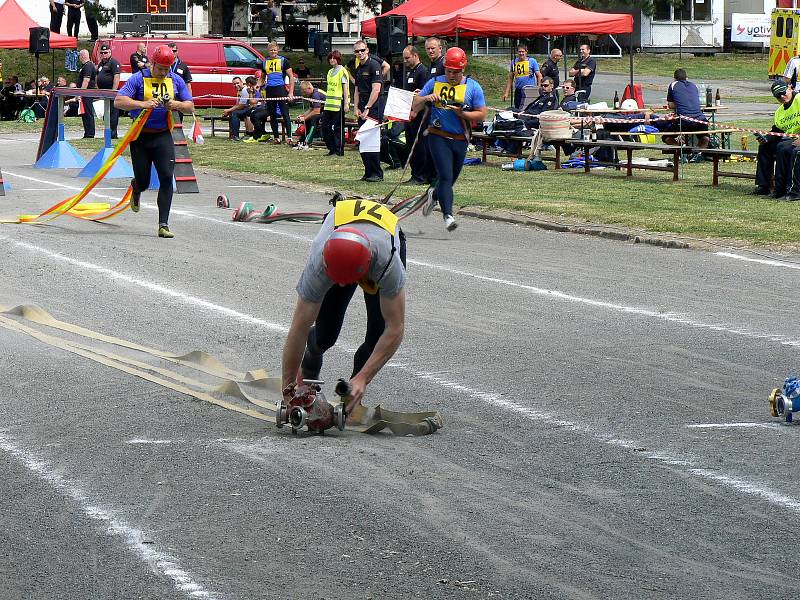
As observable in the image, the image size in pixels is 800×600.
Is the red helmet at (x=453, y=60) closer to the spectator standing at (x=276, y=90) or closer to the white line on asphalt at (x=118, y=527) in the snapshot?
the white line on asphalt at (x=118, y=527)

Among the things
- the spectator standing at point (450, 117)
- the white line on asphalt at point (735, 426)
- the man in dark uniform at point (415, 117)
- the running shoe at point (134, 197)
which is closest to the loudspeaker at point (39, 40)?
the man in dark uniform at point (415, 117)

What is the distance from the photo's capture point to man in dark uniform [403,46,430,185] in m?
22.2

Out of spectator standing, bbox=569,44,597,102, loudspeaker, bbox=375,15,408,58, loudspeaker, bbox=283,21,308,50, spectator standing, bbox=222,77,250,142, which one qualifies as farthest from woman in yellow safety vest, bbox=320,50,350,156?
loudspeaker, bbox=283,21,308,50

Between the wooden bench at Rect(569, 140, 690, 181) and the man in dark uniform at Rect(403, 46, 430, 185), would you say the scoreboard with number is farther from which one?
the wooden bench at Rect(569, 140, 690, 181)

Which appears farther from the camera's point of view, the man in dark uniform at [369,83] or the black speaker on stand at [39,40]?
the black speaker on stand at [39,40]

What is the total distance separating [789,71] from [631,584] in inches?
864

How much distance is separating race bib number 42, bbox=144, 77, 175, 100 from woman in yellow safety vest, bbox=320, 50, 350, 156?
11.2 metres

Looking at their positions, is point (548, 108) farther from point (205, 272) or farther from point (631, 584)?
point (631, 584)

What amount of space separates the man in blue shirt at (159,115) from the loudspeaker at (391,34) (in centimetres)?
1227

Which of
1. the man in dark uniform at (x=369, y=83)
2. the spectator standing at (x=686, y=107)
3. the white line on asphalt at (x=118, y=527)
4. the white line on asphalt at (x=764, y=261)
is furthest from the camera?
the spectator standing at (x=686, y=107)

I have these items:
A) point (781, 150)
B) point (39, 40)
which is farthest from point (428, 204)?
point (39, 40)

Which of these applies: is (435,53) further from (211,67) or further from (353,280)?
(211,67)

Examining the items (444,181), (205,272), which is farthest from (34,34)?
(205,272)

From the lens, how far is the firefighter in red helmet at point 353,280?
21.1ft
